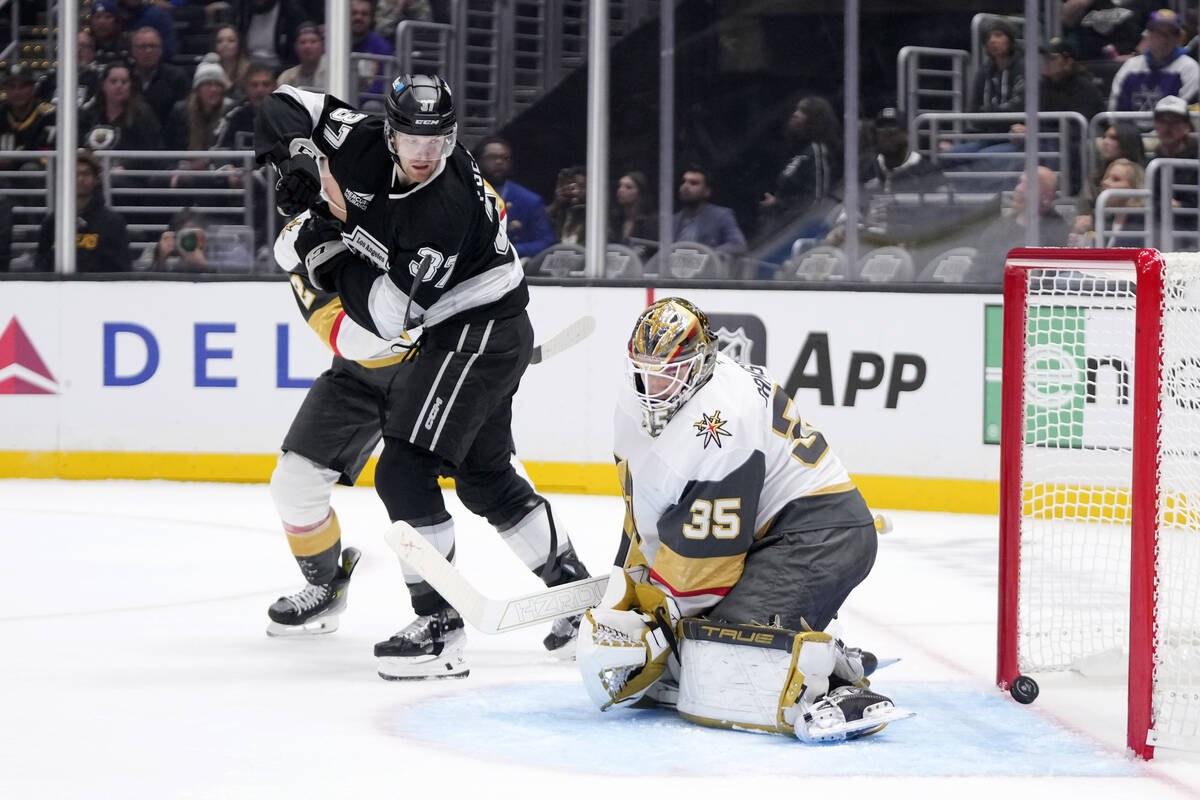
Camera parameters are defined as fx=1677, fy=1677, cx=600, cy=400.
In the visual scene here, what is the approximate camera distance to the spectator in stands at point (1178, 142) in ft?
19.7

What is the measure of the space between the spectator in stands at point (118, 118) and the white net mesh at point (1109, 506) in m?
3.72

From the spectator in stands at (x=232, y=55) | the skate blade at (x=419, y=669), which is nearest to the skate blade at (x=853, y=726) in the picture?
the skate blade at (x=419, y=669)

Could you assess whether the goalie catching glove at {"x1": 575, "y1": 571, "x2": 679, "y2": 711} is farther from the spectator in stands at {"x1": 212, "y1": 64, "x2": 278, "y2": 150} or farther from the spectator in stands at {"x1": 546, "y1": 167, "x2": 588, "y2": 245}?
the spectator in stands at {"x1": 212, "y1": 64, "x2": 278, "y2": 150}

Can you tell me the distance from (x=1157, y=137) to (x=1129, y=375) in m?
1.64

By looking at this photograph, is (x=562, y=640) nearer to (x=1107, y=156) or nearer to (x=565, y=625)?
(x=565, y=625)

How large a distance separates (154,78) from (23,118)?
1.79 ft

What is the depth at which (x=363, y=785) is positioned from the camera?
97.1 inches

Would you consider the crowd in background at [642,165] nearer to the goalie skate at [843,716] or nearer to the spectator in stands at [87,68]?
the spectator in stands at [87,68]

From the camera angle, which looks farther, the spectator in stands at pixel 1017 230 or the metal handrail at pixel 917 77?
the metal handrail at pixel 917 77

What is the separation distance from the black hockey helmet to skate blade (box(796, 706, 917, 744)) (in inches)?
48.0

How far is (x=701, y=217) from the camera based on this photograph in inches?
256

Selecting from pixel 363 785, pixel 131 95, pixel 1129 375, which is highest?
pixel 131 95

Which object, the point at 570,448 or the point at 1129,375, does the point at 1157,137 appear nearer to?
the point at 1129,375

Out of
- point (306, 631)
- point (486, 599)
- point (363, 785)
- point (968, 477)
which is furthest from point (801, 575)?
point (968, 477)
